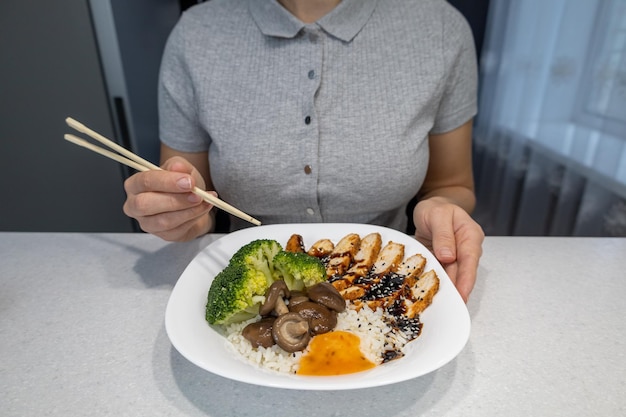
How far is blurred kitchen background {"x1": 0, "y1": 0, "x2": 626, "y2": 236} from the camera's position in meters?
1.83

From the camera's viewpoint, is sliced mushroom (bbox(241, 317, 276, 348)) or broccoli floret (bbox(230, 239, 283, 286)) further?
broccoli floret (bbox(230, 239, 283, 286))

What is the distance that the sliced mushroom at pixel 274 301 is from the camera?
0.78 meters

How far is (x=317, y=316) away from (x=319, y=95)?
2.30ft

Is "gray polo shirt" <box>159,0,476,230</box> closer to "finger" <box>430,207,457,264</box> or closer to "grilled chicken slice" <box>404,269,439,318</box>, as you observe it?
"finger" <box>430,207,457,264</box>

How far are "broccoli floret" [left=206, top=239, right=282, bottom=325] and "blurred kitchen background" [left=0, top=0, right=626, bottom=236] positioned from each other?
5.47 feet

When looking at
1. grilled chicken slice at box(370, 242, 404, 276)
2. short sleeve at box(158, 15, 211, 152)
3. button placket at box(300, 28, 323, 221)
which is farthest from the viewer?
short sleeve at box(158, 15, 211, 152)

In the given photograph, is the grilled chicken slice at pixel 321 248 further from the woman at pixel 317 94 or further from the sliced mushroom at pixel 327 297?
the woman at pixel 317 94

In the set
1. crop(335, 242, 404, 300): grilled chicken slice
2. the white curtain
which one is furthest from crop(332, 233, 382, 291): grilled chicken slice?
the white curtain

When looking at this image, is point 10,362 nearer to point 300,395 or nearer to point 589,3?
point 300,395

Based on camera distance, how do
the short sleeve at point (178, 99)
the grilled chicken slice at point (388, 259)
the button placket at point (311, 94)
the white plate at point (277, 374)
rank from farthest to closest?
the short sleeve at point (178, 99), the button placket at point (311, 94), the grilled chicken slice at point (388, 259), the white plate at point (277, 374)

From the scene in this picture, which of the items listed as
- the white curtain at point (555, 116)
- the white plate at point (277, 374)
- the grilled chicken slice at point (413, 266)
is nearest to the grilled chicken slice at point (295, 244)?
the white plate at point (277, 374)

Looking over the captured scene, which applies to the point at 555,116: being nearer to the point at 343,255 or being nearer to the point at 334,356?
the point at 343,255

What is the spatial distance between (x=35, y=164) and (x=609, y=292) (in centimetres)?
265

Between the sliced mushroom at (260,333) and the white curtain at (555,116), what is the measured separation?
173cm
